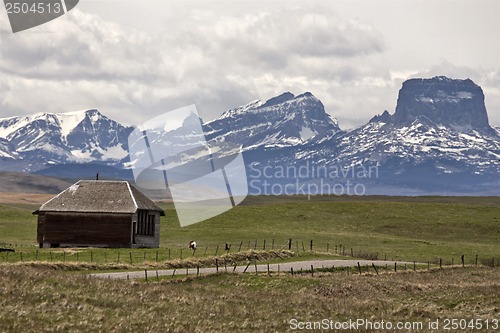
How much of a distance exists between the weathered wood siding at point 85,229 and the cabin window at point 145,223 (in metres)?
1.81

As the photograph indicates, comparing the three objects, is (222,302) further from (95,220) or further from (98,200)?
(98,200)

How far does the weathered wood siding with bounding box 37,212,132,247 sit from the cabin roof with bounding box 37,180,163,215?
59 centimetres

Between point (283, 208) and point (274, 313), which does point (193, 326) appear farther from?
point (283, 208)

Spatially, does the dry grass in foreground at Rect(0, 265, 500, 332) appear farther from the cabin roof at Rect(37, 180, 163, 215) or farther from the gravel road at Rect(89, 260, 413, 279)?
the cabin roof at Rect(37, 180, 163, 215)

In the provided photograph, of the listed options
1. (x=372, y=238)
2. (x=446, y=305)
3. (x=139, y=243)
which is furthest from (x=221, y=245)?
(x=446, y=305)

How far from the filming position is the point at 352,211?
397 ft

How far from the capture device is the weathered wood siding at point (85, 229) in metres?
82.1

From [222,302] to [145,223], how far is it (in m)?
47.9

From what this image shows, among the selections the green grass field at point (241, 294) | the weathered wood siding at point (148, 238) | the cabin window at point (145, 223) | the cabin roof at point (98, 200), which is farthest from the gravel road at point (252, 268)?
the cabin roof at point (98, 200)

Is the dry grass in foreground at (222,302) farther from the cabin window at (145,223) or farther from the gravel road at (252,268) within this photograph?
the cabin window at (145,223)

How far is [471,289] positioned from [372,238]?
48353 millimetres

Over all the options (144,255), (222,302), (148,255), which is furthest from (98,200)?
(222,302)

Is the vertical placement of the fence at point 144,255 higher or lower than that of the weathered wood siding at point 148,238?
lower

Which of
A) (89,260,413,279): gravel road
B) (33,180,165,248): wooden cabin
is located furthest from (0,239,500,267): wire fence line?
(33,180,165,248): wooden cabin
